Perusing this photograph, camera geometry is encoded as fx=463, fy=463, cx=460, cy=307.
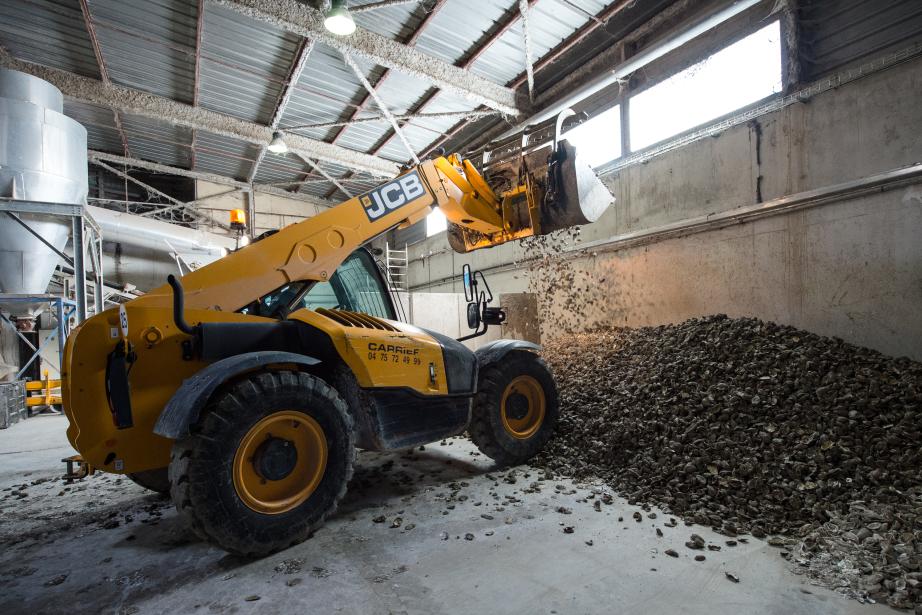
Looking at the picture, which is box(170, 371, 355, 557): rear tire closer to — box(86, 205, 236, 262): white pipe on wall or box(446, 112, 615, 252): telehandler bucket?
box(446, 112, 615, 252): telehandler bucket

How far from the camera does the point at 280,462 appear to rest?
9.56 feet

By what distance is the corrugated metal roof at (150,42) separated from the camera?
7496 millimetres

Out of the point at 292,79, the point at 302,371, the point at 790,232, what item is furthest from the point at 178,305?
the point at 292,79

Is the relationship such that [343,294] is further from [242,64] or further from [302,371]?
[242,64]

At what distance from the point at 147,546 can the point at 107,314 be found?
154cm

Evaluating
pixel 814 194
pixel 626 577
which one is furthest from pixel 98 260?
pixel 814 194

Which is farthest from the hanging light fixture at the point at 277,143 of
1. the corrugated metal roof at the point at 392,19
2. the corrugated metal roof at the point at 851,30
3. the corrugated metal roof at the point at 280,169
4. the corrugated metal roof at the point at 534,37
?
the corrugated metal roof at the point at 851,30

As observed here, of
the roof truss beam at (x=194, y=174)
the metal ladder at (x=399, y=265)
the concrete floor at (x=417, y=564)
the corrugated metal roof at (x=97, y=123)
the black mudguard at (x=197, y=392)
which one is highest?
the corrugated metal roof at (x=97, y=123)

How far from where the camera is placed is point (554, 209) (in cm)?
466

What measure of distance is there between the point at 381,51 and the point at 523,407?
6355mm

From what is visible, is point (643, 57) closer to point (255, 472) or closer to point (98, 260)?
point (255, 472)

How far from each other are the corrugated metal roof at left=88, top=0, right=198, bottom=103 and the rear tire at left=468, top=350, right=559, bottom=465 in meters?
7.73

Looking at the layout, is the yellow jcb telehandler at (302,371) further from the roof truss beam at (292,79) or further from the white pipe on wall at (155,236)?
the white pipe on wall at (155,236)

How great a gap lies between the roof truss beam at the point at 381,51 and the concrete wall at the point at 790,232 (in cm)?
292
